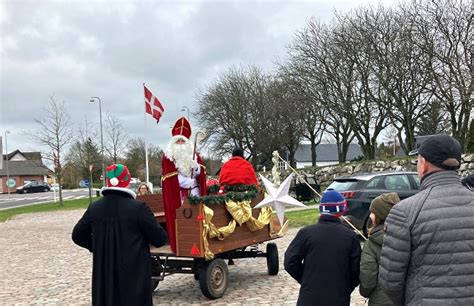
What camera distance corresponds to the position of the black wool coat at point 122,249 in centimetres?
432

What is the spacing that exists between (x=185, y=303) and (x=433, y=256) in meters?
4.98

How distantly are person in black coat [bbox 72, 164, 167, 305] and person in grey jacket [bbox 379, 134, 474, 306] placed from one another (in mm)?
2282

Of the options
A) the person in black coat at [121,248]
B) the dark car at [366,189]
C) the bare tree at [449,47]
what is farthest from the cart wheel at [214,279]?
the bare tree at [449,47]

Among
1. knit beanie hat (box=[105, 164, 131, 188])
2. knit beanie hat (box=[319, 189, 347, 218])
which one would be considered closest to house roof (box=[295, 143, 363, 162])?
knit beanie hat (box=[105, 164, 131, 188])

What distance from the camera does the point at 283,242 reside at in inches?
483

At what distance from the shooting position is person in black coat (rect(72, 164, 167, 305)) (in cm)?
432

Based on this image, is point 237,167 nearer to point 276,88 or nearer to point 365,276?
point 365,276

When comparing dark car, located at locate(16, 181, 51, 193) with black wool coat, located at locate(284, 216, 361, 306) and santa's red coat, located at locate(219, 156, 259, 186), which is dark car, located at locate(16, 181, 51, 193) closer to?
santa's red coat, located at locate(219, 156, 259, 186)

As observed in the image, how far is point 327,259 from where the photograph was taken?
3.82 metres

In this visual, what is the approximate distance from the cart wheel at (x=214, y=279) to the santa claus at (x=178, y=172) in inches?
21.8

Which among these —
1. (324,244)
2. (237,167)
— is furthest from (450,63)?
(324,244)

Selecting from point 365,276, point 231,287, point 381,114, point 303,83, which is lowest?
point 231,287

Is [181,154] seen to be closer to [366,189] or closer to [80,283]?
[80,283]

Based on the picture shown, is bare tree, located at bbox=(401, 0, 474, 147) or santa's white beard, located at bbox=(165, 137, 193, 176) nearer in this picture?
santa's white beard, located at bbox=(165, 137, 193, 176)
